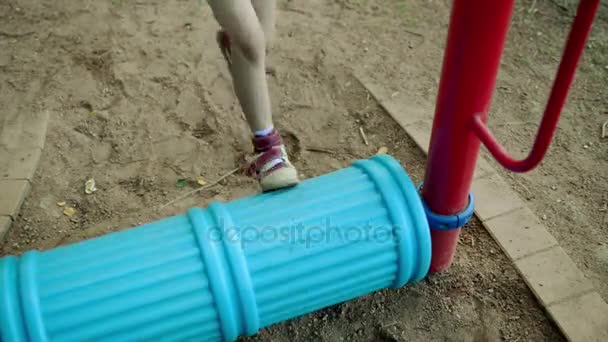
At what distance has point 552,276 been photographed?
1827mm

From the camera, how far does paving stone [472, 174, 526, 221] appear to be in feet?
6.59

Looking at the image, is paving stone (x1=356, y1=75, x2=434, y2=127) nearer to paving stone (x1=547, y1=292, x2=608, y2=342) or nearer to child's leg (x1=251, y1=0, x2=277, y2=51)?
child's leg (x1=251, y1=0, x2=277, y2=51)

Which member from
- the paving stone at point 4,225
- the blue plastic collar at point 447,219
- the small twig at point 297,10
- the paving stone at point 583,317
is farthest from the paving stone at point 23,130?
the paving stone at point 583,317

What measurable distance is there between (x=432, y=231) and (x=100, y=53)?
68.1 inches

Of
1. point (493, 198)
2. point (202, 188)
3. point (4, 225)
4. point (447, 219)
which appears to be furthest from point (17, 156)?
point (493, 198)

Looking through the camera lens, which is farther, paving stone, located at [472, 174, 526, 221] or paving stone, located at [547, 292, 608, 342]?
paving stone, located at [472, 174, 526, 221]

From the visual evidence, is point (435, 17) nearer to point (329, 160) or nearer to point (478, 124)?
point (329, 160)

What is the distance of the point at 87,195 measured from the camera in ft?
7.14

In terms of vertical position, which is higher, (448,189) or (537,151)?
(537,151)

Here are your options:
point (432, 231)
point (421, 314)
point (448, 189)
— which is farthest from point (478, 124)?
point (421, 314)

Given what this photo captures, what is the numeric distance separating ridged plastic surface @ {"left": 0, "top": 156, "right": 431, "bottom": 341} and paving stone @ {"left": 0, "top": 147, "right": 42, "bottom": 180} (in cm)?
79

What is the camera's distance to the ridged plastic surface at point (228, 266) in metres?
1.42

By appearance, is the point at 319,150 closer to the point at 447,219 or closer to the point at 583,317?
the point at 447,219

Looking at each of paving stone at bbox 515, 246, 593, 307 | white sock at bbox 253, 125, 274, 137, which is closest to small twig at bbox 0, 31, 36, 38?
white sock at bbox 253, 125, 274, 137
